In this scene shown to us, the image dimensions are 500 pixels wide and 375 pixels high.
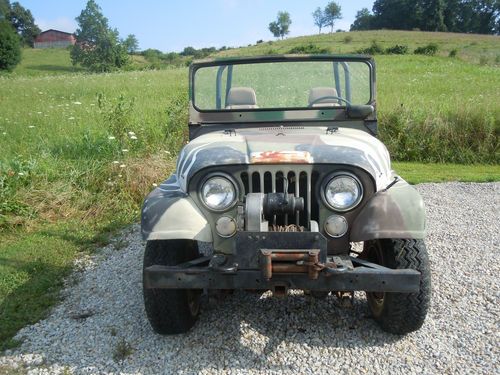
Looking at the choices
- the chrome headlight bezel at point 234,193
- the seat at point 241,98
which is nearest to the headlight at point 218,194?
the chrome headlight bezel at point 234,193

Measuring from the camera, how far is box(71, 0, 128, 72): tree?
Answer: 47219 mm

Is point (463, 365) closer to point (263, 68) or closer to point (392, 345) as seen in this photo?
point (392, 345)

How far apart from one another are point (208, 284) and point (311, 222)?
67 cm

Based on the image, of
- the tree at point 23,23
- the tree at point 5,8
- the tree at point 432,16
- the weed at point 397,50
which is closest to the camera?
the weed at point 397,50

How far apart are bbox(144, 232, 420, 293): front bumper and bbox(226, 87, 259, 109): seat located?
5.90ft

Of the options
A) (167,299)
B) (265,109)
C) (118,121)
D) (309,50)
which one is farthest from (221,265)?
(309,50)

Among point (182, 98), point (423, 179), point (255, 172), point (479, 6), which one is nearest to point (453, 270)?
point (255, 172)

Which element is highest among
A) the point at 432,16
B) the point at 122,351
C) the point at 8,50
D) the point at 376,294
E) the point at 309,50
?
the point at 432,16

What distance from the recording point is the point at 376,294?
3.30 meters

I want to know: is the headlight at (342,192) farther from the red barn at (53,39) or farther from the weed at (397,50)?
the red barn at (53,39)

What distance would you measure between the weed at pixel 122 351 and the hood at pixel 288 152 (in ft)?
3.45

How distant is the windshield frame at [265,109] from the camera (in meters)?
4.01

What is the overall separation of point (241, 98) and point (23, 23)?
9758cm

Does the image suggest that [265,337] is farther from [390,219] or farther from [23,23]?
[23,23]
